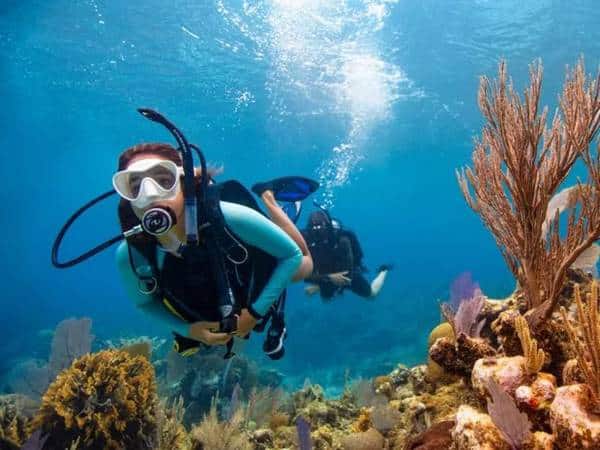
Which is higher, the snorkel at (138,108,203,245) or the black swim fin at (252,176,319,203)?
the black swim fin at (252,176,319,203)

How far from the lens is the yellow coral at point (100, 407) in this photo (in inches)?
191

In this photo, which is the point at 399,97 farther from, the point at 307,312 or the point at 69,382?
the point at 69,382

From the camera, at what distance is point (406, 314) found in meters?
30.2

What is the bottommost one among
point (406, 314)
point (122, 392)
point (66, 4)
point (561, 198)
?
point (122, 392)

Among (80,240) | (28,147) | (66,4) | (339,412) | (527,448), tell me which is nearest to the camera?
(527,448)

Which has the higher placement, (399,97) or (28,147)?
(28,147)

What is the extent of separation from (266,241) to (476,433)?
221 cm

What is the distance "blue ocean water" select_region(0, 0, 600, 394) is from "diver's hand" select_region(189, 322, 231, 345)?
500 inches

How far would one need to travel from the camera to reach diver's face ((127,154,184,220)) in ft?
10.8

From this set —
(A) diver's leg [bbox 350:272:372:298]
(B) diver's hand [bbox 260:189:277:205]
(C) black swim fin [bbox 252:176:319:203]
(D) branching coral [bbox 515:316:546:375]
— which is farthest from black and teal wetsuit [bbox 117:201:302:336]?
(A) diver's leg [bbox 350:272:372:298]

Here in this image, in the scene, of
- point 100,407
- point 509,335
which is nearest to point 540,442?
point 509,335

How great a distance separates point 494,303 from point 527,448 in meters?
2.63

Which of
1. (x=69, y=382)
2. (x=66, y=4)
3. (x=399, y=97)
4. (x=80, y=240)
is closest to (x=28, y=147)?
(x=66, y=4)

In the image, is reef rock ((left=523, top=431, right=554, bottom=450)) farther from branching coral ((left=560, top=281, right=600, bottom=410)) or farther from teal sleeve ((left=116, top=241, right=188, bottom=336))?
teal sleeve ((left=116, top=241, right=188, bottom=336))
